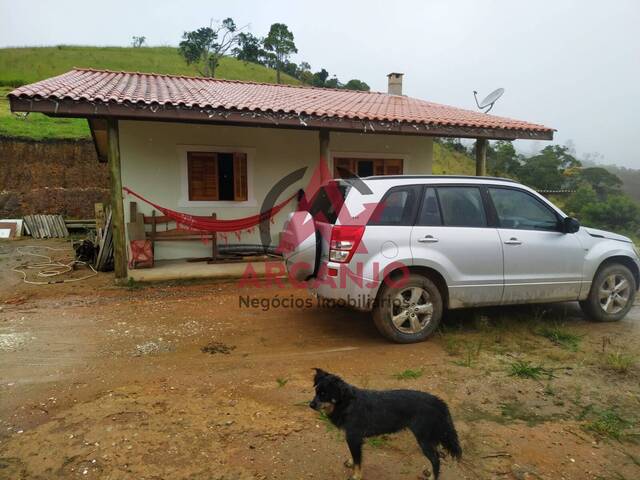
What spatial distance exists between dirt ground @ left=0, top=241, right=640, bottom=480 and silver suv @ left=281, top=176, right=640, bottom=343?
17.8 inches

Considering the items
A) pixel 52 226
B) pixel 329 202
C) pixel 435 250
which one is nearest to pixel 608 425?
pixel 435 250

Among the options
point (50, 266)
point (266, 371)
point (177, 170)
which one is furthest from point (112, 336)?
point (50, 266)

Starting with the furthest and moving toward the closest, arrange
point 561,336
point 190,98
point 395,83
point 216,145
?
point 395,83 < point 216,145 < point 190,98 < point 561,336

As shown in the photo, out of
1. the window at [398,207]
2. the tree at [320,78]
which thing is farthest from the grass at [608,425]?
the tree at [320,78]

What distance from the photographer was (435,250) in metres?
4.48

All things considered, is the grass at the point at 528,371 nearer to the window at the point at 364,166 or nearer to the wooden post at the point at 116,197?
the wooden post at the point at 116,197

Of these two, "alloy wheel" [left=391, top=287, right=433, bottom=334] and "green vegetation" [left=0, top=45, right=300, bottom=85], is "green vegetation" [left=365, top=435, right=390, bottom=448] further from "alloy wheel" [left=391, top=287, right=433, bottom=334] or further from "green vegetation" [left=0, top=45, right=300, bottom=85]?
"green vegetation" [left=0, top=45, right=300, bottom=85]

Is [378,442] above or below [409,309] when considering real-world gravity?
below

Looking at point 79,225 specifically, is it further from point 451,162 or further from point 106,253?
point 451,162

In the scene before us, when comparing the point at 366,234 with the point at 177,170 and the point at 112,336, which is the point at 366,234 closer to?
the point at 112,336

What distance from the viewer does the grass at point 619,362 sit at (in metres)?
3.93

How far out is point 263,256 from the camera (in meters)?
8.78

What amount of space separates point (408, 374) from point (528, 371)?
109 centimetres

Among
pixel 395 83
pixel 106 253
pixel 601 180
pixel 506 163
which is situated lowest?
pixel 106 253
